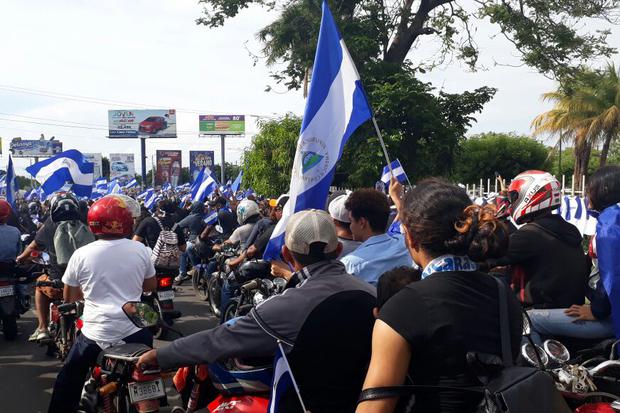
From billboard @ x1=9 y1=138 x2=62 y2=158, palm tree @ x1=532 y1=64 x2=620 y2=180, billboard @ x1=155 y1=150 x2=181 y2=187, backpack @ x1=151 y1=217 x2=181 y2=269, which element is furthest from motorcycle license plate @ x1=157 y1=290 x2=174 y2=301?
billboard @ x1=9 y1=138 x2=62 y2=158

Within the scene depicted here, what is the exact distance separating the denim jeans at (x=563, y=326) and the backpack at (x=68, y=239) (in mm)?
4764

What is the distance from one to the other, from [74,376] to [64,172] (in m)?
9.67

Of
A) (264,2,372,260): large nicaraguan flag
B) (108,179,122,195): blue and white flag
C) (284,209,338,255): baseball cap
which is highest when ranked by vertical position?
(264,2,372,260): large nicaraguan flag

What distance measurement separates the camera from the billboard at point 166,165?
251ft

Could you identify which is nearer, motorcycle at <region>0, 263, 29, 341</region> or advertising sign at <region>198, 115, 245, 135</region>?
motorcycle at <region>0, 263, 29, 341</region>

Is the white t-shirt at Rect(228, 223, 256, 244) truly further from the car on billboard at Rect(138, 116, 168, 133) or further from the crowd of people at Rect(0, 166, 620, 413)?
the car on billboard at Rect(138, 116, 168, 133)

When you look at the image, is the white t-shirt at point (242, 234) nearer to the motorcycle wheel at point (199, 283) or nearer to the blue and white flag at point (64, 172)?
the motorcycle wheel at point (199, 283)

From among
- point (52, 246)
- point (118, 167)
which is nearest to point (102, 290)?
point (52, 246)

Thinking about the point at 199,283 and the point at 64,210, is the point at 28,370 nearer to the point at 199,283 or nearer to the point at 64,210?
the point at 64,210

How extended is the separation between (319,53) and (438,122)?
50.8 ft

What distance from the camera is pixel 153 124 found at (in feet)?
261

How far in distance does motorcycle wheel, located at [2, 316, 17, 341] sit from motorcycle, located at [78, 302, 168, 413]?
4949 millimetres

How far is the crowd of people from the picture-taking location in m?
2.01

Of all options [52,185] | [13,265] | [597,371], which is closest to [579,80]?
[52,185]
